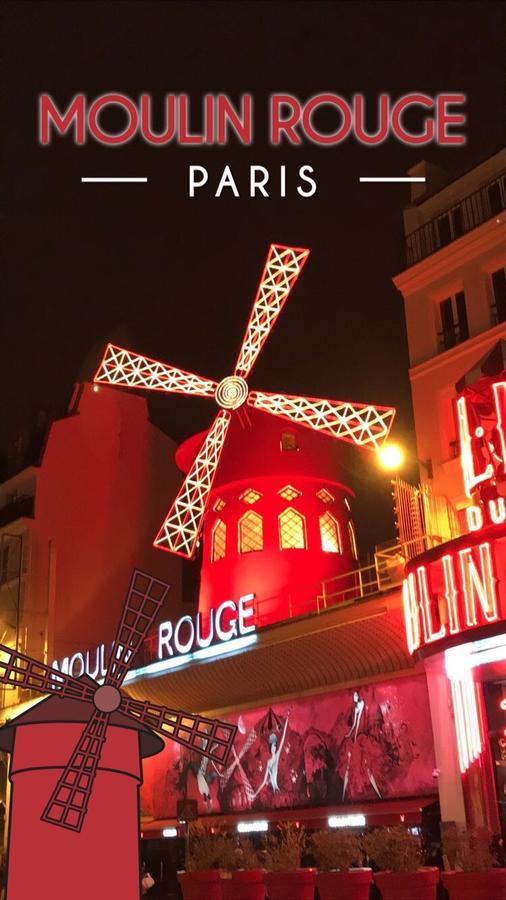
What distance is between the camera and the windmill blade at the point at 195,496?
57.9ft

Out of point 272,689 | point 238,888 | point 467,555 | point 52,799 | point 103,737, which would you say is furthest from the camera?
point 272,689

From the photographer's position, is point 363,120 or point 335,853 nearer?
point 363,120

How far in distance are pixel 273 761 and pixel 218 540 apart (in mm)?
4429

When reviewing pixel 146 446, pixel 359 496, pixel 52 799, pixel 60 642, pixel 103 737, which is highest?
pixel 146 446

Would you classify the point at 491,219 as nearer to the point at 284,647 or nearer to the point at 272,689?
the point at 284,647

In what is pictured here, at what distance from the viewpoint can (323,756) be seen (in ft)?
48.7

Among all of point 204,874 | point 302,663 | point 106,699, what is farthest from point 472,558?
point 302,663

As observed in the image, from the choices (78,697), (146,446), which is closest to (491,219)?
(78,697)

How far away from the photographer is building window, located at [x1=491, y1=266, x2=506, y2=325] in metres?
13.5

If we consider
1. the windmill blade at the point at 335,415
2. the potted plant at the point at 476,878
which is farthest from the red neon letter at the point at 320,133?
the windmill blade at the point at 335,415

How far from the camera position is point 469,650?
A: 10789 mm

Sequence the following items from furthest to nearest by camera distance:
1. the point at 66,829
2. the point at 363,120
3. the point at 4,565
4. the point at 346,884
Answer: the point at 4,565, the point at 346,884, the point at 363,120, the point at 66,829

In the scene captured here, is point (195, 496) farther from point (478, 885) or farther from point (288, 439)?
point (478, 885)

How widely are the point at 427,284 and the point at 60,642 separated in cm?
1244
